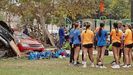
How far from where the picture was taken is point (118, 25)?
16.8 metres

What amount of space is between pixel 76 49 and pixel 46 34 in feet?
49.8

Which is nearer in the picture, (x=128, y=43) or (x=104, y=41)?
(x=104, y=41)

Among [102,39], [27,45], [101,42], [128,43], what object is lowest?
[27,45]

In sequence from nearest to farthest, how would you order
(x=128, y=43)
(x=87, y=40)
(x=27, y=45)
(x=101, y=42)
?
1. (x=101, y=42)
2. (x=87, y=40)
3. (x=128, y=43)
4. (x=27, y=45)

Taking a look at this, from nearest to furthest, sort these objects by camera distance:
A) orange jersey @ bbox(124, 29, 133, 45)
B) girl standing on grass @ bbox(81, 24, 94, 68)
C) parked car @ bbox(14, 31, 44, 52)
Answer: girl standing on grass @ bbox(81, 24, 94, 68), orange jersey @ bbox(124, 29, 133, 45), parked car @ bbox(14, 31, 44, 52)

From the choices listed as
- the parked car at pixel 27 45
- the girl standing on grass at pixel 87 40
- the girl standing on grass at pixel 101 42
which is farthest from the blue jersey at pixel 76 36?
the parked car at pixel 27 45

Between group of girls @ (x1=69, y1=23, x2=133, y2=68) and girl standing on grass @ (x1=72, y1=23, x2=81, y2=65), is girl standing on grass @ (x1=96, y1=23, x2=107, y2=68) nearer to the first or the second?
group of girls @ (x1=69, y1=23, x2=133, y2=68)

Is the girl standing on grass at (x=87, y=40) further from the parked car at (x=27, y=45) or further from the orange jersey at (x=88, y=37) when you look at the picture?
the parked car at (x=27, y=45)

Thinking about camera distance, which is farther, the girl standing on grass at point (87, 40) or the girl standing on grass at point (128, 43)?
the girl standing on grass at point (128, 43)

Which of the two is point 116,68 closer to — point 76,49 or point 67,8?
point 76,49

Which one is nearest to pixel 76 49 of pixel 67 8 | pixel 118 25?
pixel 118 25

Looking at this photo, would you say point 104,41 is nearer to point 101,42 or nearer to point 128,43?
point 101,42

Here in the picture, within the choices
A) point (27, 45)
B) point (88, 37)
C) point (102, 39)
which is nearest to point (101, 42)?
point (102, 39)

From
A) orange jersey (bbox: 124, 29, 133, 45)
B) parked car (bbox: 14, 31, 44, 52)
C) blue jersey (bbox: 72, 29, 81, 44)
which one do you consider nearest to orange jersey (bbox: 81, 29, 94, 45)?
blue jersey (bbox: 72, 29, 81, 44)
